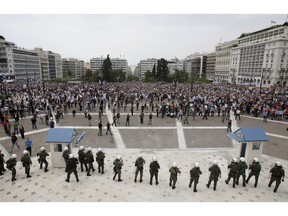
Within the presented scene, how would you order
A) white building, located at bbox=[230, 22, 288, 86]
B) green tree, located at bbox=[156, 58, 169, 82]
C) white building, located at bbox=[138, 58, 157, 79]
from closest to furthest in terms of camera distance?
white building, located at bbox=[230, 22, 288, 86] → green tree, located at bbox=[156, 58, 169, 82] → white building, located at bbox=[138, 58, 157, 79]

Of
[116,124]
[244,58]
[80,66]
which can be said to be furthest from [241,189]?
[80,66]

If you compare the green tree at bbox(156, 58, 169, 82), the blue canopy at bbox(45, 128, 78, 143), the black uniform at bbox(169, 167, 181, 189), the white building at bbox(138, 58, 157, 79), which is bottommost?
the black uniform at bbox(169, 167, 181, 189)

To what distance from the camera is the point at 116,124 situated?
1844 cm

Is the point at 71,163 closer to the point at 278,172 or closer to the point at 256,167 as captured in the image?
the point at 256,167

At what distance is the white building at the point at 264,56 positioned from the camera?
65438 mm

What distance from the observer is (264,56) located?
72.5 metres

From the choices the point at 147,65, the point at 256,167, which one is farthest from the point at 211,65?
the point at 256,167

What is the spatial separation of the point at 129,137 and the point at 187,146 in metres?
4.37

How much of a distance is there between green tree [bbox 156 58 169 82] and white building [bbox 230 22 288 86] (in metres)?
30.6

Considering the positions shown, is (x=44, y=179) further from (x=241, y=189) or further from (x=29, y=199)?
(x=241, y=189)

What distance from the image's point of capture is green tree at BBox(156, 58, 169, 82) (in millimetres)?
78425

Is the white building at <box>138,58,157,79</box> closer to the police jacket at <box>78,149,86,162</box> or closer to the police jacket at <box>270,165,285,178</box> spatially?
the police jacket at <box>78,149,86,162</box>

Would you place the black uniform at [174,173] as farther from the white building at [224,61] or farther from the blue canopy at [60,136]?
the white building at [224,61]

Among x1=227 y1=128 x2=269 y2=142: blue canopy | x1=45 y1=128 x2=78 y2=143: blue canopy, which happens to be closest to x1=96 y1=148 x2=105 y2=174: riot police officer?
x1=45 y1=128 x2=78 y2=143: blue canopy
